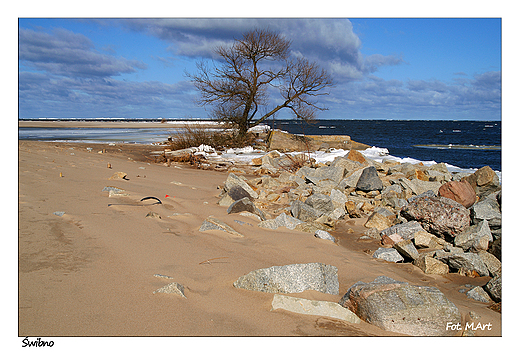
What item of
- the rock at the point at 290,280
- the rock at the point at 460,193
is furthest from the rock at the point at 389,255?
the rock at the point at 460,193

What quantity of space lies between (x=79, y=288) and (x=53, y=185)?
3.36 meters

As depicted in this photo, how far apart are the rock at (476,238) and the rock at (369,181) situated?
267cm

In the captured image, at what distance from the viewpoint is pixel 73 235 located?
9.55ft

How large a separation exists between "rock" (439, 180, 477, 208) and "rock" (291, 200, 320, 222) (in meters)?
2.08

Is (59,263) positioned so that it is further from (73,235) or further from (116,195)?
(116,195)

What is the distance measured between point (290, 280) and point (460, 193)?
3.93 metres

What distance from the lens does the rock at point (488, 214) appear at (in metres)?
4.07

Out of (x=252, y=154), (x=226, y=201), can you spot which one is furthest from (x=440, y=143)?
(x=226, y=201)

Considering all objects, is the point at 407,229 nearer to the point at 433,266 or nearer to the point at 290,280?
the point at 433,266

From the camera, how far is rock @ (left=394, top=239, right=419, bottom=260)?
11.5ft

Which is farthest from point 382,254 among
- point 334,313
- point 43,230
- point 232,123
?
point 232,123

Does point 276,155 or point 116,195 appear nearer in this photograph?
point 116,195

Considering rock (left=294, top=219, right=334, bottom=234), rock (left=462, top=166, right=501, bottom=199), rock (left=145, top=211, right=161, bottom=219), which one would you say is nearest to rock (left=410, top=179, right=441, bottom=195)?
rock (left=462, top=166, right=501, bottom=199)

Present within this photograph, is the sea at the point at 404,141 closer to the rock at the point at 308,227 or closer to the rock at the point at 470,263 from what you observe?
the rock at the point at 470,263
